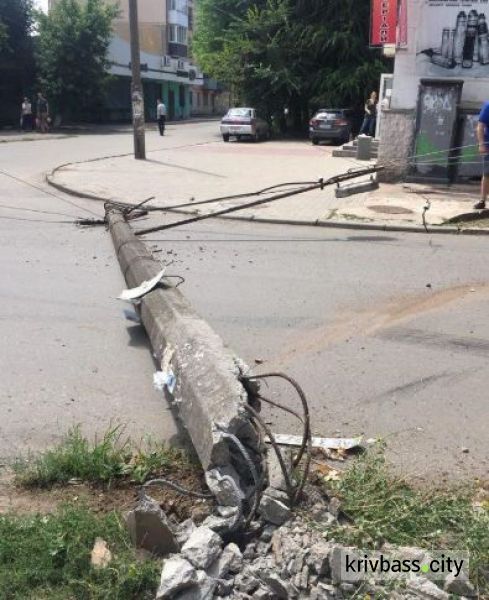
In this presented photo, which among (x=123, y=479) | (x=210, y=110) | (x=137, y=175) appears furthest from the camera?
(x=210, y=110)

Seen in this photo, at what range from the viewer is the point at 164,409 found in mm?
4414

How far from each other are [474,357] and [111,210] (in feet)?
21.9

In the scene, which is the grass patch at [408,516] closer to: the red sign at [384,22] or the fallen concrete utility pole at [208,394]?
the fallen concrete utility pole at [208,394]

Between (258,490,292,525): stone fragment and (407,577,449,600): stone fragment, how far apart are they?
59cm

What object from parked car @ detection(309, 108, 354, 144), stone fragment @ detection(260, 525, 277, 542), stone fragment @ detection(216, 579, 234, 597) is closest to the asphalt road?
stone fragment @ detection(260, 525, 277, 542)

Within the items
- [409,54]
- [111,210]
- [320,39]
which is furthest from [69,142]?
[111,210]

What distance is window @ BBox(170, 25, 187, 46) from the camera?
68.1m

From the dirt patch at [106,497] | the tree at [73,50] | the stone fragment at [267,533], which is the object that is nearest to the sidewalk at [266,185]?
the dirt patch at [106,497]

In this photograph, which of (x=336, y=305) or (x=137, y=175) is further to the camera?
(x=137, y=175)

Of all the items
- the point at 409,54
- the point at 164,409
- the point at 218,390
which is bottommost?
the point at 164,409

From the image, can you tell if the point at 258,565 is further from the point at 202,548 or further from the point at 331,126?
the point at 331,126

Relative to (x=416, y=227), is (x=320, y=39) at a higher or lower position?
higher

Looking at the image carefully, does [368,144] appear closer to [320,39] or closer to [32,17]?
[320,39]

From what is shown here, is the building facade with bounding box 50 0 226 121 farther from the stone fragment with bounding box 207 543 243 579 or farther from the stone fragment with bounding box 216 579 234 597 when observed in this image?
the stone fragment with bounding box 216 579 234 597
